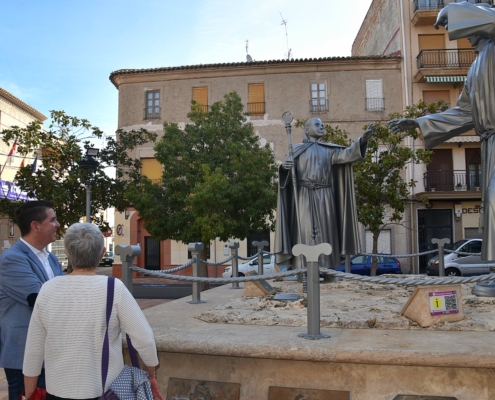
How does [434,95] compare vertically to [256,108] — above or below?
above

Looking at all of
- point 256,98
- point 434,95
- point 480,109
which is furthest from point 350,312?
point 434,95

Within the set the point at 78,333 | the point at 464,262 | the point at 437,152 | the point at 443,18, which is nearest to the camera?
the point at 78,333

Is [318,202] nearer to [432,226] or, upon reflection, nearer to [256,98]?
[256,98]

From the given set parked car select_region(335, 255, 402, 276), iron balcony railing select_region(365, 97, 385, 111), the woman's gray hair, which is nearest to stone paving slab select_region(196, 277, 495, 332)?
the woman's gray hair

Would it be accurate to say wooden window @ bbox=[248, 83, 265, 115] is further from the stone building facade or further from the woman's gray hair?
the woman's gray hair

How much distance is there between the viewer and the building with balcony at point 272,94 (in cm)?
2478

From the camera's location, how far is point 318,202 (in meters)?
6.31

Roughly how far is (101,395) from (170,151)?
16627 millimetres

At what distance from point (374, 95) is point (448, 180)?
5481 mm

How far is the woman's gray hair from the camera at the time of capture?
2.43m

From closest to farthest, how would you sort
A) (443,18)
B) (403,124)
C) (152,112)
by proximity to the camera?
1. (443,18)
2. (403,124)
3. (152,112)

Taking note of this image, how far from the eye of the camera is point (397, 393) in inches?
119

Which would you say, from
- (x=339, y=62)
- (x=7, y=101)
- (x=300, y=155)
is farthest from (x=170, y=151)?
(x=7, y=101)

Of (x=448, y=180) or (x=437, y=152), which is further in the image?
(x=437, y=152)
